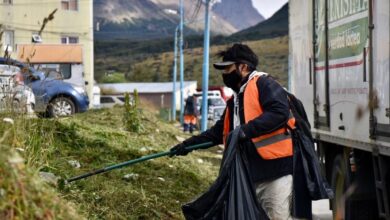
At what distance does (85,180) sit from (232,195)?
9.51 ft

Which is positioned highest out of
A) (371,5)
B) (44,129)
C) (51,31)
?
(51,31)

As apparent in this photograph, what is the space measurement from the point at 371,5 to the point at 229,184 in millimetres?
2082

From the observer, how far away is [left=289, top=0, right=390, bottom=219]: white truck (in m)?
6.62

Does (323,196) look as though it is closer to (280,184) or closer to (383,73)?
(280,184)

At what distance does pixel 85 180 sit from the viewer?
8.34 m

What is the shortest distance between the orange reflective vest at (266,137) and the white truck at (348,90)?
54 cm

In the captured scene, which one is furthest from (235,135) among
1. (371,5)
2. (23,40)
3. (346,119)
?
(23,40)

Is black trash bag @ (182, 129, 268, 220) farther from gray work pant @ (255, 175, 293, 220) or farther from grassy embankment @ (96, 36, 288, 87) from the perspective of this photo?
grassy embankment @ (96, 36, 288, 87)

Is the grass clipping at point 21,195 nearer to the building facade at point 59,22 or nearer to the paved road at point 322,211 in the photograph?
the paved road at point 322,211

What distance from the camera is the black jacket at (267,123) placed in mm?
5781

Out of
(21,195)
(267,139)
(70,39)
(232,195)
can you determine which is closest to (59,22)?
(70,39)

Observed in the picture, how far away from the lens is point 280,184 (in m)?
6.01

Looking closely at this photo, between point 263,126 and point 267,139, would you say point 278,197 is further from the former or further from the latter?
point 263,126

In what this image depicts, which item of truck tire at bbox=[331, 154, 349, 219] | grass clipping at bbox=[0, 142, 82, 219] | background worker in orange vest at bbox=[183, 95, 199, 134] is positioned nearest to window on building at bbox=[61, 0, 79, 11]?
background worker in orange vest at bbox=[183, 95, 199, 134]
